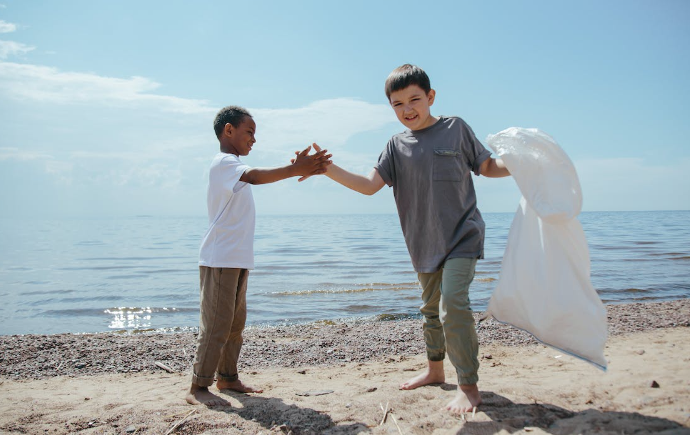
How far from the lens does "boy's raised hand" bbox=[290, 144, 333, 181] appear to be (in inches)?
128

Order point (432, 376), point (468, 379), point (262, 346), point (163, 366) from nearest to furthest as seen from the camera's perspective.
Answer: point (468, 379), point (432, 376), point (163, 366), point (262, 346)

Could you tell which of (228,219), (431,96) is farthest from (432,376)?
(431,96)

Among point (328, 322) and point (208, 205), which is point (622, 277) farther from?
point (208, 205)

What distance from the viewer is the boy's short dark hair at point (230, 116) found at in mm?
3648

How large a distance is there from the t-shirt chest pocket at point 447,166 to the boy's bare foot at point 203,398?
2098 mm

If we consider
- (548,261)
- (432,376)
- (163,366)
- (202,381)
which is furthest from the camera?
(163,366)

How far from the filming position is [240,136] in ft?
11.9

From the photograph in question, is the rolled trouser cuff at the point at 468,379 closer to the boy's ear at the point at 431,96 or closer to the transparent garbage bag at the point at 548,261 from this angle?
the transparent garbage bag at the point at 548,261

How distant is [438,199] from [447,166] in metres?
0.23

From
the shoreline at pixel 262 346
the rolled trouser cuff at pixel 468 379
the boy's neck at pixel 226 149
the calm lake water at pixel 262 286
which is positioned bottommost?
the calm lake water at pixel 262 286

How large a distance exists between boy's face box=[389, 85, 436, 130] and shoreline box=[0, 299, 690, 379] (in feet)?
8.52

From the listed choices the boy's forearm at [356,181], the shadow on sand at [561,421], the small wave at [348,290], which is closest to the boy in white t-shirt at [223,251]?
the boy's forearm at [356,181]

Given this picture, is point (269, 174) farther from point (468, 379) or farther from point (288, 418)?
point (468, 379)

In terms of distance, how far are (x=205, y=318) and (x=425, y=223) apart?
1.65m
